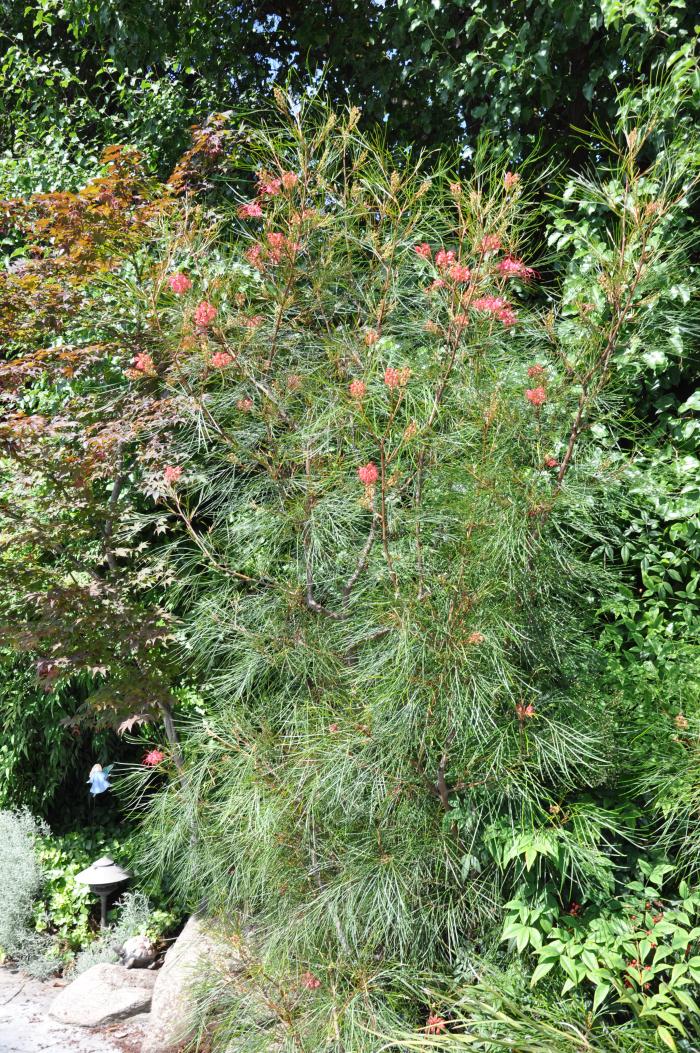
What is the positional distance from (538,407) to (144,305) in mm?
1844

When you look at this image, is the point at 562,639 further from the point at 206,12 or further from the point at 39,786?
the point at 206,12

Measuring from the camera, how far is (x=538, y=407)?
2525 mm

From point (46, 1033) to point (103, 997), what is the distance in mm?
242

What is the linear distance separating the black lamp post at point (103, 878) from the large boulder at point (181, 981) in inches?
21.9

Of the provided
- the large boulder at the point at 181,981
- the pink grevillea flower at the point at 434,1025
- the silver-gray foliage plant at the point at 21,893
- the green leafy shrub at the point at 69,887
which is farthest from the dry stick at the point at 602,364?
the silver-gray foliage plant at the point at 21,893

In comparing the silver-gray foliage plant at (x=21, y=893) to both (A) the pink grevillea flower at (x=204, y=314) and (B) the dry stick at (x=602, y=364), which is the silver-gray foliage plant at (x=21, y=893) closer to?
(A) the pink grevillea flower at (x=204, y=314)

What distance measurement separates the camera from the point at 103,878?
4.16 m

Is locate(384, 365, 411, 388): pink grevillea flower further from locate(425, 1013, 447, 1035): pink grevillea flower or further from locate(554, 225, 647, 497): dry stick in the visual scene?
locate(425, 1013, 447, 1035): pink grevillea flower

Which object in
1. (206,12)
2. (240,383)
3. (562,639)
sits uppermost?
(206,12)

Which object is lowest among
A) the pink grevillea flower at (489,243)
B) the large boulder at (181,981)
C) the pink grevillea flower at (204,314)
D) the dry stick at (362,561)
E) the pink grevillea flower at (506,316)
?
the large boulder at (181,981)

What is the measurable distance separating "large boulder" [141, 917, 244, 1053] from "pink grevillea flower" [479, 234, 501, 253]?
2.29 meters

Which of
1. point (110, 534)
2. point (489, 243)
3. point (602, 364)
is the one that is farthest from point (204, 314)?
point (110, 534)

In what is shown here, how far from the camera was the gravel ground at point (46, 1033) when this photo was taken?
347 cm

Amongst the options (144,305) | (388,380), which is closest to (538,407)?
(388,380)
